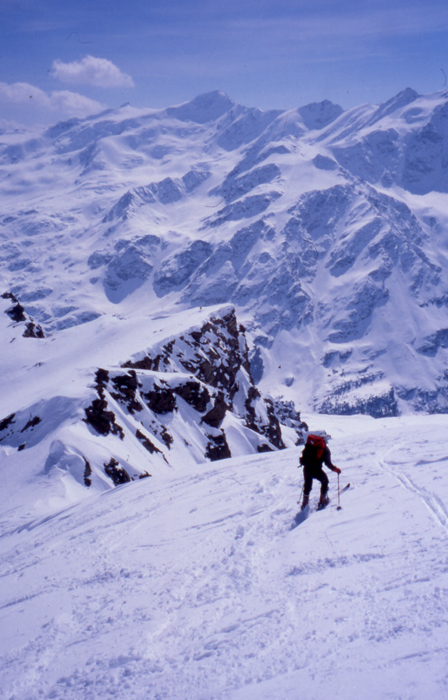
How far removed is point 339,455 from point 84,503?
10611 millimetres

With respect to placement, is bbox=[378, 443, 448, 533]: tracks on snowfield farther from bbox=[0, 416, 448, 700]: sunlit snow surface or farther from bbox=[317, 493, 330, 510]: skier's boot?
bbox=[317, 493, 330, 510]: skier's boot

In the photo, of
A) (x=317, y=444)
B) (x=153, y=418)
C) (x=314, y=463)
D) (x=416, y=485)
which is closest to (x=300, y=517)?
(x=314, y=463)

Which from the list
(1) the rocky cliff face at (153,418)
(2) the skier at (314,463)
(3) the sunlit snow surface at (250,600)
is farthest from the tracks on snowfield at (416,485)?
(1) the rocky cliff face at (153,418)

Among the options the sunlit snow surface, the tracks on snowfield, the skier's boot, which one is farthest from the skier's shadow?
the tracks on snowfield

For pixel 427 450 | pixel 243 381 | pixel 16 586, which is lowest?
pixel 243 381

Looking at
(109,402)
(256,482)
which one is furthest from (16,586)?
(109,402)

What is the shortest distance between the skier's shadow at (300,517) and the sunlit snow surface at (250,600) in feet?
0.53

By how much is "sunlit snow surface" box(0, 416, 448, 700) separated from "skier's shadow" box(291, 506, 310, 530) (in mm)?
161

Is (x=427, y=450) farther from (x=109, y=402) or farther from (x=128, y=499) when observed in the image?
(x=109, y=402)

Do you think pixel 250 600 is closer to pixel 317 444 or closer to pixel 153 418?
pixel 317 444

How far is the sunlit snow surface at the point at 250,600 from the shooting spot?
6.27 m

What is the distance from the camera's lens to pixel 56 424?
35.4 m

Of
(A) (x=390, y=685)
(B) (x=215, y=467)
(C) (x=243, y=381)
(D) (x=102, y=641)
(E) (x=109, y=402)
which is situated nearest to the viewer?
(A) (x=390, y=685)

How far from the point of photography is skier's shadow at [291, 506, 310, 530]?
10.6 m
